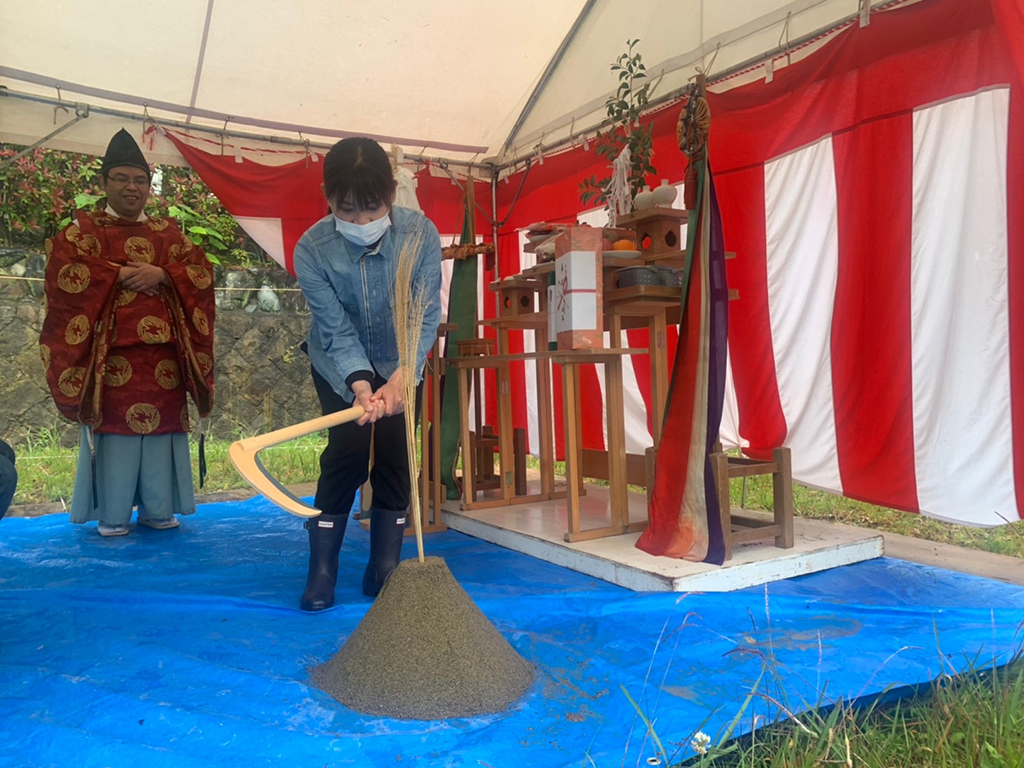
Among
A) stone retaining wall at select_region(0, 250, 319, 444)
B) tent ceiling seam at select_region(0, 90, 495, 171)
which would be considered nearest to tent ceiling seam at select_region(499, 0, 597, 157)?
tent ceiling seam at select_region(0, 90, 495, 171)

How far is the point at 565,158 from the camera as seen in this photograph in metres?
3.94

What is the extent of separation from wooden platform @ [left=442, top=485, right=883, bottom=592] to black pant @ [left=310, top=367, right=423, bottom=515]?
661 mm

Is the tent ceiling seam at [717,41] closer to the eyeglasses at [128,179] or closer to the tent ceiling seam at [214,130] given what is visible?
the tent ceiling seam at [214,130]

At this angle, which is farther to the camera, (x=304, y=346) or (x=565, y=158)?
(x=565, y=158)

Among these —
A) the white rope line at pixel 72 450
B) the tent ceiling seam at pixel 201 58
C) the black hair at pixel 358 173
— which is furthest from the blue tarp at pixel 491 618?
the white rope line at pixel 72 450

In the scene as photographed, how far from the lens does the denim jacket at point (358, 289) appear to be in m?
2.09

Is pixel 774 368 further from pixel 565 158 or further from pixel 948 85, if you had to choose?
pixel 565 158

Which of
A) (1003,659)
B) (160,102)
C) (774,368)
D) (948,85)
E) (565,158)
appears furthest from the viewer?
(565,158)

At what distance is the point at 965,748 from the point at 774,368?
6.66 feet

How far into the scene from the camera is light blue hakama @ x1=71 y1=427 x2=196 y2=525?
3.11 metres

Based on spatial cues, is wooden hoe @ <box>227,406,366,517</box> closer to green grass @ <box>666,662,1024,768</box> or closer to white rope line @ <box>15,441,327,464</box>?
green grass @ <box>666,662,1024,768</box>

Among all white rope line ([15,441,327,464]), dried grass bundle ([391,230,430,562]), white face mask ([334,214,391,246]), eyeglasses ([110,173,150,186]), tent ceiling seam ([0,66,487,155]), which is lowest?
white rope line ([15,441,327,464])

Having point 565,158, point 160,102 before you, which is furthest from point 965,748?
point 160,102

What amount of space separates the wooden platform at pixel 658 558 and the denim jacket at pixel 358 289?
0.86 meters
